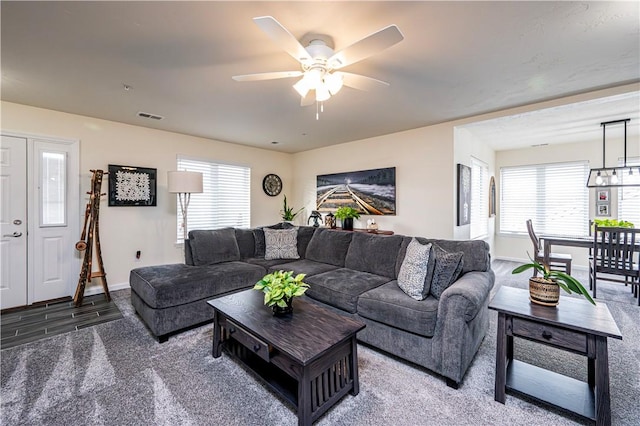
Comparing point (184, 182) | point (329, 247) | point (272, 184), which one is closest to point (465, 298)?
point (329, 247)

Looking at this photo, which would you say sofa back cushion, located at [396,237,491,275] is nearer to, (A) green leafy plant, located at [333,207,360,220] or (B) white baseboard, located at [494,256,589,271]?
(A) green leafy plant, located at [333,207,360,220]

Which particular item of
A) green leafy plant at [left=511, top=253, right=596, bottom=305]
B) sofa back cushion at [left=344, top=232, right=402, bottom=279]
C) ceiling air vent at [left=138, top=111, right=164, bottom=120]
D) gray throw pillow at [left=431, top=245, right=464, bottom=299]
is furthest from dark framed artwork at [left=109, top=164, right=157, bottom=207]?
green leafy plant at [left=511, top=253, right=596, bottom=305]

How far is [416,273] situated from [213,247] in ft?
8.59

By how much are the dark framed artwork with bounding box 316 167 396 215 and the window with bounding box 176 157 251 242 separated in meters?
1.56

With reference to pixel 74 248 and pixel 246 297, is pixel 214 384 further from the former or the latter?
pixel 74 248

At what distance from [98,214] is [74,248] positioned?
0.64m

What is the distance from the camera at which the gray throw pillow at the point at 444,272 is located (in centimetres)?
232

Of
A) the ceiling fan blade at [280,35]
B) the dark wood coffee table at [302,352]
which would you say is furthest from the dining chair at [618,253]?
the ceiling fan blade at [280,35]

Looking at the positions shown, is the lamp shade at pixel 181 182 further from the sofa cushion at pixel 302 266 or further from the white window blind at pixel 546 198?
the white window blind at pixel 546 198

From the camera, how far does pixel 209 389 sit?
196 centimetres

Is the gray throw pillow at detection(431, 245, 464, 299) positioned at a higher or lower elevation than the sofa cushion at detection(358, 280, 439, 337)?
higher

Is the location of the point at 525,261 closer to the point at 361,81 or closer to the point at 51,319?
the point at 361,81

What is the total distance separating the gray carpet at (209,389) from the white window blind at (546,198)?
3582 millimetres

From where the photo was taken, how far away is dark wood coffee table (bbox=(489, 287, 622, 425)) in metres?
1.53
